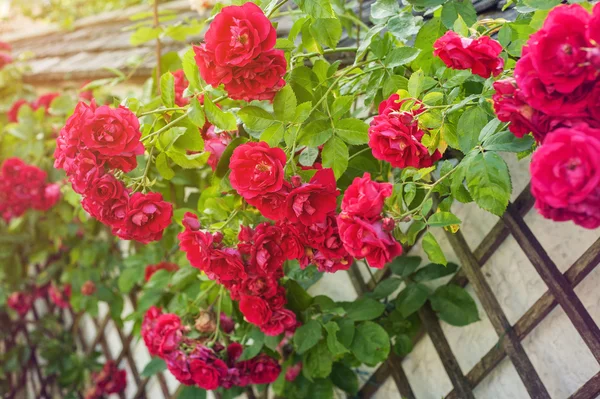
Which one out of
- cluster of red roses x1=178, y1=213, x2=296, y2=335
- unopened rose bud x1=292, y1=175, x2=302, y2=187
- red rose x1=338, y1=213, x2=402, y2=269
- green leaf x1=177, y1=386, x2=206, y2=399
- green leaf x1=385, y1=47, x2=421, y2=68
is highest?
green leaf x1=385, y1=47, x2=421, y2=68

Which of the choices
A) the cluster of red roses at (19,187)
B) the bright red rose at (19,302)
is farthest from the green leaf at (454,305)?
the bright red rose at (19,302)

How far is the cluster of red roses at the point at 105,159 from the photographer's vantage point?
36.3 inches

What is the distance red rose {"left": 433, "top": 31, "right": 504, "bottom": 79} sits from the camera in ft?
2.59

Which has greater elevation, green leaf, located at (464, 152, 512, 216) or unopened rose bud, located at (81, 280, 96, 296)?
green leaf, located at (464, 152, 512, 216)

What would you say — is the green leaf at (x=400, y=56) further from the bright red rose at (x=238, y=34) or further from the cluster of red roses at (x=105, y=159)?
the cluster of red roses at (x=105, y=159)

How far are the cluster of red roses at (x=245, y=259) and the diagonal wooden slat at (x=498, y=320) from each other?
452 millimetres

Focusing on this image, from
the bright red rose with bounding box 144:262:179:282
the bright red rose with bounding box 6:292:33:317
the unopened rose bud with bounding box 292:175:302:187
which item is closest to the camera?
the unopened rose bud with bounding box 292:175:302:187

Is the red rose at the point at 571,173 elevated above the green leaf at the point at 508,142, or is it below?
above

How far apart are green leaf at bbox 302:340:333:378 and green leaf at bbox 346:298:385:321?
0.35ft

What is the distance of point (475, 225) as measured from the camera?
129 centimetres

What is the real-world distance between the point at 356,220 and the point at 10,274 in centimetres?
220

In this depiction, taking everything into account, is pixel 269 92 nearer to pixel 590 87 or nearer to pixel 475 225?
pixel 590 87

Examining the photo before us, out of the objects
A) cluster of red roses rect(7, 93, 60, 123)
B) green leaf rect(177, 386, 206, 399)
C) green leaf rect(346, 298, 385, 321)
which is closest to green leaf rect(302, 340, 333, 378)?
green leaf rect(346, 298, 385, 321)

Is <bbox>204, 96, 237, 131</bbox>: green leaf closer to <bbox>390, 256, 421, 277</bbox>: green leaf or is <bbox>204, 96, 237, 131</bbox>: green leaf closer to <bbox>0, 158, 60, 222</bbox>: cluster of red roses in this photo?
<bbox>390, 256, 421, 277</bbox>: green leaf
